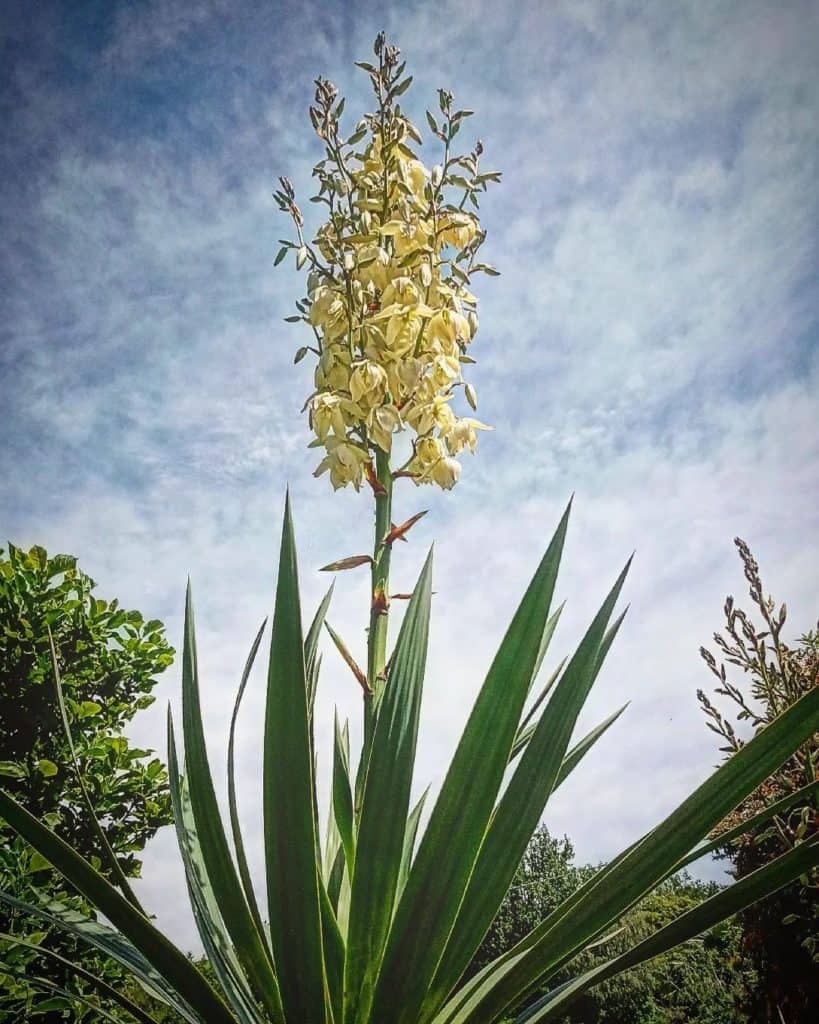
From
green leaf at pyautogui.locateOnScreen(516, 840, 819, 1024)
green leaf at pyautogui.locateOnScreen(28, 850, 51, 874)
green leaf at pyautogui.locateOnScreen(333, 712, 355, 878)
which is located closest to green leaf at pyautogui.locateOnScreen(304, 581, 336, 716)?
green leaf at pyautogui.locateOnScreen(333, 712, 355, 878)

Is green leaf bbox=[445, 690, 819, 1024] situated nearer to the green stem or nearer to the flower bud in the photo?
the green stem

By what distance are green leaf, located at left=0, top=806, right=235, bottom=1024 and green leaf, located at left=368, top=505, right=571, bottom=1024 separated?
233 mm

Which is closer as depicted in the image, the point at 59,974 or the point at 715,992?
the point at 59,974

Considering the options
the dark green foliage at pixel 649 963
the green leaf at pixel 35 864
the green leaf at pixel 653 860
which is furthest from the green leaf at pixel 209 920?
the dark green foliage at pixel 649 963

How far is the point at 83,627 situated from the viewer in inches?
124

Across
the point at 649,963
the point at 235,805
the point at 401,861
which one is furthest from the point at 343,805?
the point at 649,963

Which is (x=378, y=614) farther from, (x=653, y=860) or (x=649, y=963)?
(x=649, y=963)

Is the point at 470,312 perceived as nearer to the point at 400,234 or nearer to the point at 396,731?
the point at 400,234

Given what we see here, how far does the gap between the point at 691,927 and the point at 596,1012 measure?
8.85m

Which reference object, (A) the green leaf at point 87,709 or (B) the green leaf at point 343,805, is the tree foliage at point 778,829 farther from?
(A) the green leaf at point 87,709

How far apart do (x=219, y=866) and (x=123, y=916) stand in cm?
19

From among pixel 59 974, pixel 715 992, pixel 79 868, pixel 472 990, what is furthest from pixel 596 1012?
pixel 79 868

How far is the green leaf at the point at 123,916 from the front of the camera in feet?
2.58

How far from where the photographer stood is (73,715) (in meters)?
2.87
